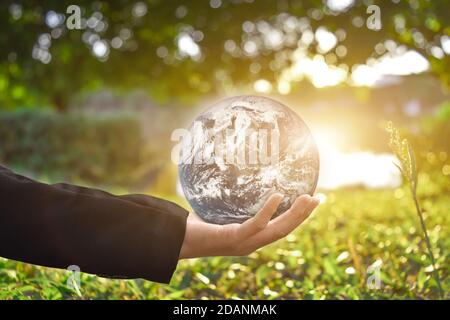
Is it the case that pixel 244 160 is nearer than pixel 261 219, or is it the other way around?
pixel 261 219

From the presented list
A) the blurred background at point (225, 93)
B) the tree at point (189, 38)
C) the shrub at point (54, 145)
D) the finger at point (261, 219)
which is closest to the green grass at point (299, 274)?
the blurred background at point (225, 93)

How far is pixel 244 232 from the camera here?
250 cm

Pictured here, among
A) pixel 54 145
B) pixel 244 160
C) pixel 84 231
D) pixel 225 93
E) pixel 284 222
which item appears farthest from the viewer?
pixel 54 145

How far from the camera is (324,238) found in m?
6.26

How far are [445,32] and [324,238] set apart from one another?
13.5ft

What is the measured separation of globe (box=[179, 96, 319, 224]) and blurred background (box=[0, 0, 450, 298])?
0.94 m

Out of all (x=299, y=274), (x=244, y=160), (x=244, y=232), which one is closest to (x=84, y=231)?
(x=244, y=232)

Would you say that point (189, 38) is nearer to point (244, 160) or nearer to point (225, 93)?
point (225, 93)

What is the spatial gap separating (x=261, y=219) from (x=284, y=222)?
188mm

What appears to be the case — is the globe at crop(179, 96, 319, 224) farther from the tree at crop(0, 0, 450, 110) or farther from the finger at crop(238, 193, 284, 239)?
the tree at crop(0, 0, 450, 110)

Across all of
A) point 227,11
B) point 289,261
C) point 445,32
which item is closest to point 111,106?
point 227,11

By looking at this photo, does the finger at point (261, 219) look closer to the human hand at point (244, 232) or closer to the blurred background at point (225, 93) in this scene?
the human hand at point (244, 232)

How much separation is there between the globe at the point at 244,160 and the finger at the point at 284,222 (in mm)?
440

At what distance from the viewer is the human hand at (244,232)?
2434 mm
